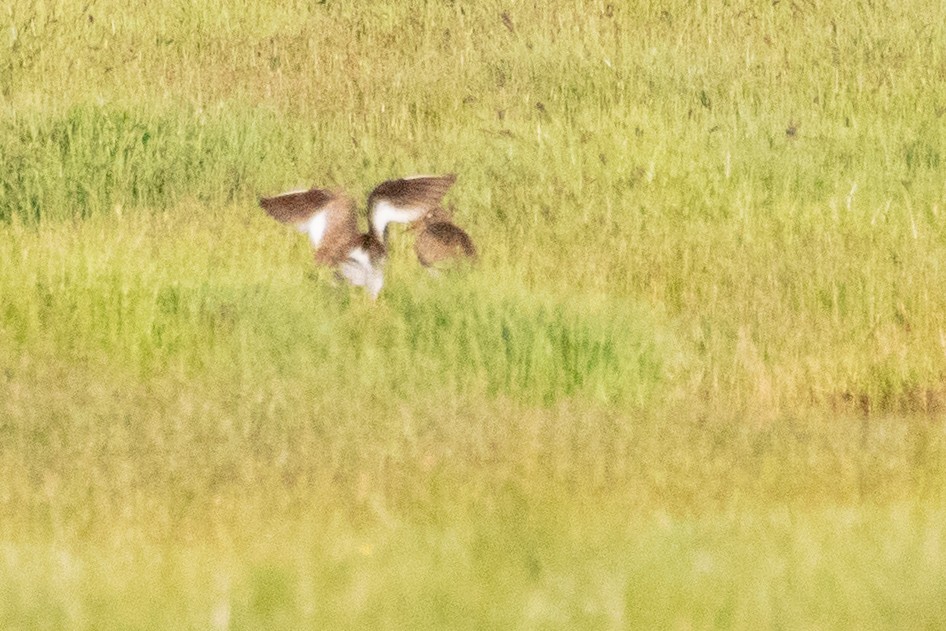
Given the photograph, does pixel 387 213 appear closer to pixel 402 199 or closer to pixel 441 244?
pixel 402 199

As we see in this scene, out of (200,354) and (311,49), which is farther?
(311,49)

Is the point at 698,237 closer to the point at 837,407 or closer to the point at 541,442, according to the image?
the point at 837,407

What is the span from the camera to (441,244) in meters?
5.93

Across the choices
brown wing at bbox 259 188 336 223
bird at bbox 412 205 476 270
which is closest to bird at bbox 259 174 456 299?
brown wing at bbox 259 188 336 223

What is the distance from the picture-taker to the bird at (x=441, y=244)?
5.91 metres

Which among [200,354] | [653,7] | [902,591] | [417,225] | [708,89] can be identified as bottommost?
[902,591]

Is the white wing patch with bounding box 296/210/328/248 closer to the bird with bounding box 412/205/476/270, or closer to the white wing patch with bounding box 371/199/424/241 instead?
→ the white wing patch with bounding box 371/199/424/241

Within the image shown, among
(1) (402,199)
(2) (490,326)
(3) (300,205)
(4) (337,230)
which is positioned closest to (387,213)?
(1) (402,199)

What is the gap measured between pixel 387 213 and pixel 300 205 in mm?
321

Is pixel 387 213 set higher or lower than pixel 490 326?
higher

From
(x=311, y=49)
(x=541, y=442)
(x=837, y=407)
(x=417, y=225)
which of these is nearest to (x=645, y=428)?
(x=541, y=442)

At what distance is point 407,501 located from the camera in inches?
A: 153

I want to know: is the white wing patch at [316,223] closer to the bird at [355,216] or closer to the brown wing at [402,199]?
the bird at [355,216]

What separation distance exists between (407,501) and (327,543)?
1.61 ft
